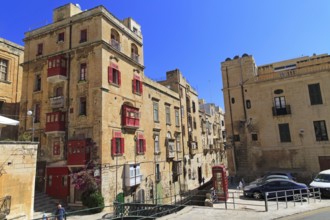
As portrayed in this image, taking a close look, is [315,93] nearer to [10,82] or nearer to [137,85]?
[137,85]

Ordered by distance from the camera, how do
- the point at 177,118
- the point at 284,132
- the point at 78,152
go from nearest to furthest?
the point at 78,152
the point at 284,132
the point at 177,118

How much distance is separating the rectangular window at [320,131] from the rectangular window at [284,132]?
2701 millimetres

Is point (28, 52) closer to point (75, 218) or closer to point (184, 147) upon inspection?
point (75, 218)

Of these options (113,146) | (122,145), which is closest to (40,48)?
Result: (113,146)

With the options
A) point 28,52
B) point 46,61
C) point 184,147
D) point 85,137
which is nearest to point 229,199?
point 85,137

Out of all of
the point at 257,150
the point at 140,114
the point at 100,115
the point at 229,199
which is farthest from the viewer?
the point at 257,150

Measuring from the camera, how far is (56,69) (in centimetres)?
2267

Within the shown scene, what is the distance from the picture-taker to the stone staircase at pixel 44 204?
60.3ft

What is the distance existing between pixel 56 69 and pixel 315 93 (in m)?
26.8

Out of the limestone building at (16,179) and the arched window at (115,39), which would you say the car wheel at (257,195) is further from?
the arched window at (115,39)

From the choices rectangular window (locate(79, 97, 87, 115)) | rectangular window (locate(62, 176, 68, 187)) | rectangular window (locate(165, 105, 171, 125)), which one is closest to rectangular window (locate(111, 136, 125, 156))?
rectangular window (locate(79, 97, 87, 115))

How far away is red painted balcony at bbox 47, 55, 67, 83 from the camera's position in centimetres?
2258

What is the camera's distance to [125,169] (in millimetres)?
22984

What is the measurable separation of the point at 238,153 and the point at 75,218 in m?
19.8
